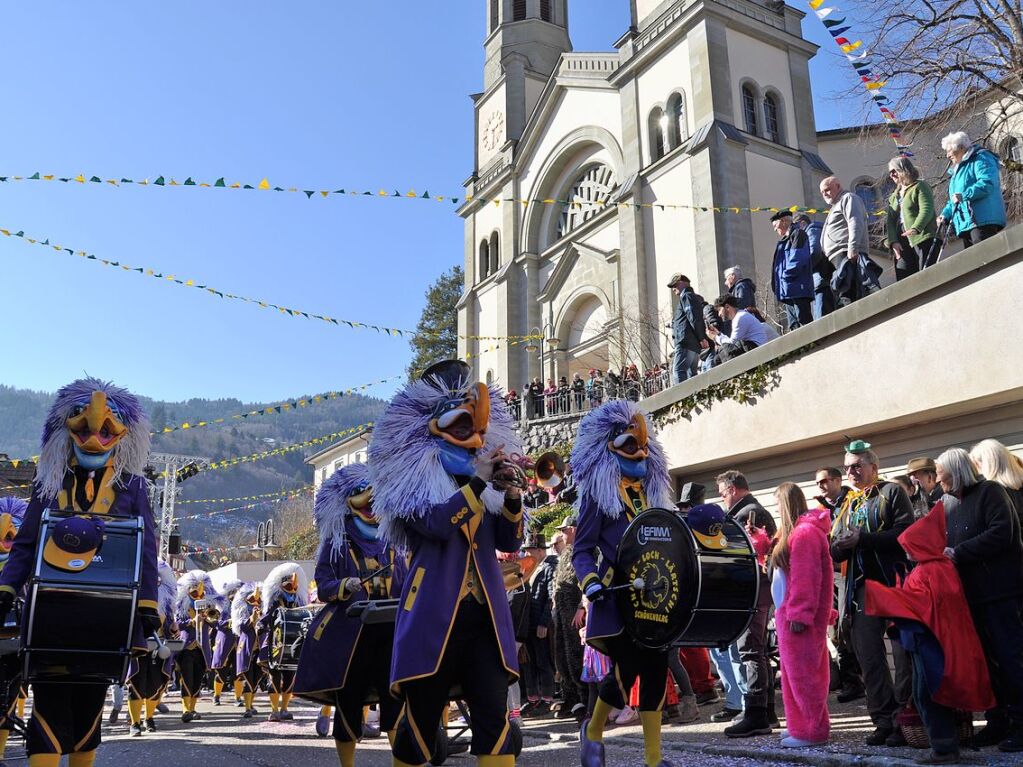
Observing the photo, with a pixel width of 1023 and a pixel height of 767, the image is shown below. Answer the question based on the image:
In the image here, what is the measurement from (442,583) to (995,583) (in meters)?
3.59

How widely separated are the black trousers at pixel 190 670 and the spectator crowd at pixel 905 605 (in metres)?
7.42

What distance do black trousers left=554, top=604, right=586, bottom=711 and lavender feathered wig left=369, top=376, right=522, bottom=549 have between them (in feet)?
15.4

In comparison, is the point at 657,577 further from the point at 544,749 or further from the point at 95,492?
the point at 95,492

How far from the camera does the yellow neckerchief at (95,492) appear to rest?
527 cm

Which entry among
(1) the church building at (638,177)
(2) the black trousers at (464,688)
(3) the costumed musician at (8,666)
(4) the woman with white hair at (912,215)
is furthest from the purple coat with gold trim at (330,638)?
(1) the church building at (638,177)

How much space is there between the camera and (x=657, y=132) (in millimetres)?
30328

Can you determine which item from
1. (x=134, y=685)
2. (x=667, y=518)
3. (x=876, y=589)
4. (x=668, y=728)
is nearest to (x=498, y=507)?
(x=667, y=518)

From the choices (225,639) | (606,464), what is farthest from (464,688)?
(225,639)

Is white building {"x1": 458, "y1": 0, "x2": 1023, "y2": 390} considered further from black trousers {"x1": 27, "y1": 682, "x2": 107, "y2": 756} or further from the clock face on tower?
black trousers {"x1": 27, "y1": 682, "x2": 107, "y2": 756}

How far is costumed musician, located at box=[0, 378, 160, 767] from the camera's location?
4.66 metres

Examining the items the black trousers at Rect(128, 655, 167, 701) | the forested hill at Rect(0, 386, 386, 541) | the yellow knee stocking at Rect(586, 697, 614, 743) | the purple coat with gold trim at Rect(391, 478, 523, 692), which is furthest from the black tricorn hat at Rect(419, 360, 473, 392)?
the forested hill at Rect(0, 386, 386, 541)

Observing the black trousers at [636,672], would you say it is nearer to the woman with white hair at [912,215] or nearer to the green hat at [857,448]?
the green hat at [857,448]

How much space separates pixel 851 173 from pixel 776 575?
3039 centimetres

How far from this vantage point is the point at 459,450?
473cm
